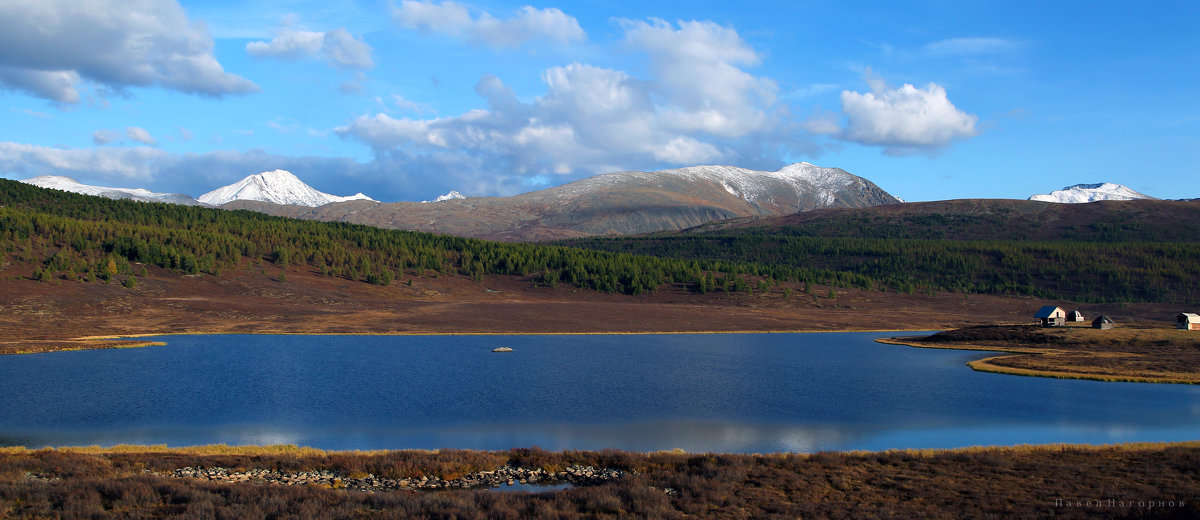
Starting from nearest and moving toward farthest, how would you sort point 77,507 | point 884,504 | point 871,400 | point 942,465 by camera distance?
1. point 77,507
2. point 884,504
3. point 942,465
4. point 871,400

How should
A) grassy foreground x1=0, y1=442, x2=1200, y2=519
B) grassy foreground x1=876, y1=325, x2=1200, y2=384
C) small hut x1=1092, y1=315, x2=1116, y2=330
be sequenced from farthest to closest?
small hut x1=1092, y1=315, x2=1116, y2=330
grassy foreground x1=876, y1=325, x2=1200, y2=384
grassy foreground x1=0, y1=442, x2=1200, y2=519

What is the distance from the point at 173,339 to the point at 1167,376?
10483 centimetres

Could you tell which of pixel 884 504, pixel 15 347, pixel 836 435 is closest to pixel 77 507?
pixel 884 504

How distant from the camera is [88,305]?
11319cm

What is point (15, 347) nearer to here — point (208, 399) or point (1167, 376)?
point (208, 399)

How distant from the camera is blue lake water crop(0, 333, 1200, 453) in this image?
135 feet

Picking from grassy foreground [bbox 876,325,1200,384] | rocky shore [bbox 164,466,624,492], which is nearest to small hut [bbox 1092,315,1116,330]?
grassy foreground [bbox 876,325,1200,384]

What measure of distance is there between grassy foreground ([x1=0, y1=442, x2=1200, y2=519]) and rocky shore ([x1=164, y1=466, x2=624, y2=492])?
513mm

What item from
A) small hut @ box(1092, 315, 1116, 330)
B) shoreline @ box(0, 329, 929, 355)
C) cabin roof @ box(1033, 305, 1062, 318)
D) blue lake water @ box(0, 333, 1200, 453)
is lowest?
shoreline @ box(0, 329, 929, 355)

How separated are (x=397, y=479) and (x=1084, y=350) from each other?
291ft

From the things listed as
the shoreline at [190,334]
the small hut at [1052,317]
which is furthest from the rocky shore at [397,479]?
the small hut at [1052,317]

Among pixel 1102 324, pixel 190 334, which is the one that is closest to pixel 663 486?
pixel 190 334

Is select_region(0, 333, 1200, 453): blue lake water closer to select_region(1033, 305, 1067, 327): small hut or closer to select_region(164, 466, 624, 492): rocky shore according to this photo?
select_region(164, 466, 624, 492): rocky shore

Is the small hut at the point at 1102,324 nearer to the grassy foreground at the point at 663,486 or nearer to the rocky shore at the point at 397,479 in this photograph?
the grassy foreground at the point at 663,486
